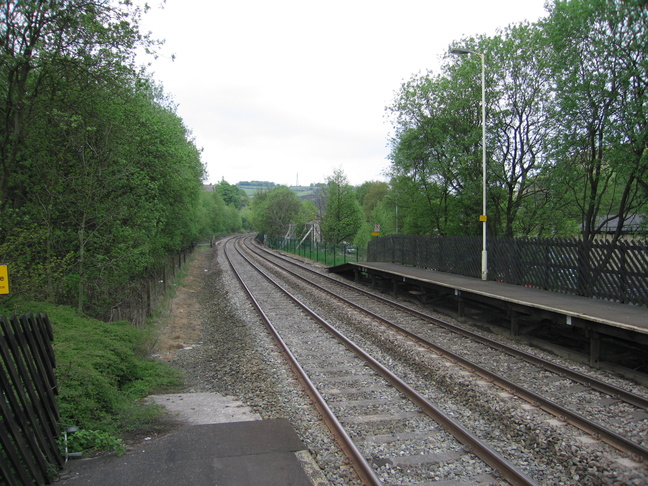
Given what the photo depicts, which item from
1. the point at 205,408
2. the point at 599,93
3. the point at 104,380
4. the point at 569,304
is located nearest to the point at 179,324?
the point at 205,408

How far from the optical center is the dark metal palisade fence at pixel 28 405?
3.38 metres

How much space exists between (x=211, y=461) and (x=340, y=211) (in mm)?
40779

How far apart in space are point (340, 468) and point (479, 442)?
150 centimetres

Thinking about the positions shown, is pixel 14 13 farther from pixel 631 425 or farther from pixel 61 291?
pixel 631 425

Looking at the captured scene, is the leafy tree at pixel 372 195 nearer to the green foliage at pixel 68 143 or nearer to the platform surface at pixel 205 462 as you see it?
the green foliage at pixel 68 143

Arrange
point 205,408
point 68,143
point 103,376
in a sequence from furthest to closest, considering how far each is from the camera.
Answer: point 68,143, point 205,408, point 103,376

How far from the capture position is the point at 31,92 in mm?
10625

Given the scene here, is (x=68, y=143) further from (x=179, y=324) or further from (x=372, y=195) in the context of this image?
(x=372, y=195)

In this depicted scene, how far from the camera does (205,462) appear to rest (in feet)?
14.3

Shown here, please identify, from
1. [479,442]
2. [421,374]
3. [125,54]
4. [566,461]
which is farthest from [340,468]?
[125,54]

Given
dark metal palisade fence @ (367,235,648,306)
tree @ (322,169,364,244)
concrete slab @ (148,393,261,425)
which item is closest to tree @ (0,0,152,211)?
concrete slab @ (148,393,261,425)

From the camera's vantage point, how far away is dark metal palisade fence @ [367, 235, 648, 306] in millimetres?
9602

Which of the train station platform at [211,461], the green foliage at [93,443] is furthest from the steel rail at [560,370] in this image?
the green foliage at [93,443]

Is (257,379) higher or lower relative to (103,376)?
lower
